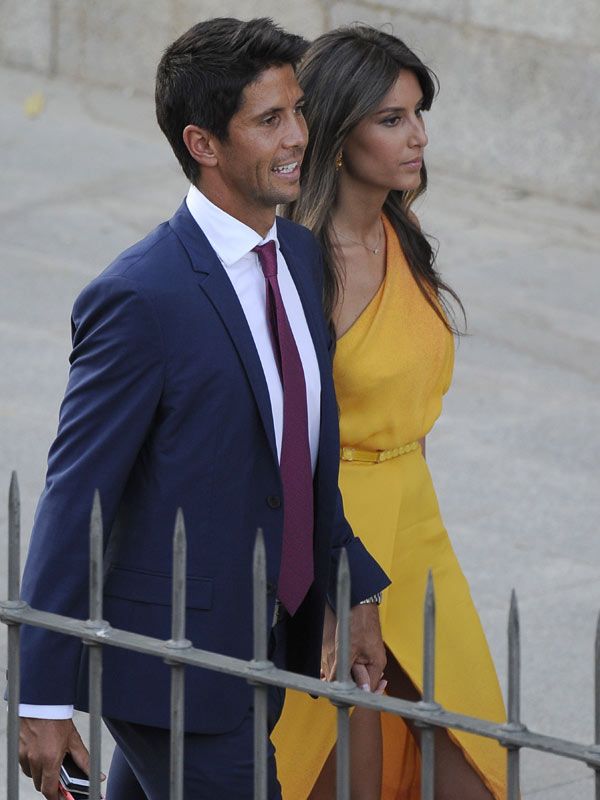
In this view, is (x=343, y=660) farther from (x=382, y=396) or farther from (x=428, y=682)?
(x=382, y=396)

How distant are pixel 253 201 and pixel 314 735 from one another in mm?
1205

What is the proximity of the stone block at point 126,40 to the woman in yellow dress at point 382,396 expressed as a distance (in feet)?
24.4

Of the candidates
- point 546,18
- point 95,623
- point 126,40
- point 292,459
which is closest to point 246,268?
point 292,459

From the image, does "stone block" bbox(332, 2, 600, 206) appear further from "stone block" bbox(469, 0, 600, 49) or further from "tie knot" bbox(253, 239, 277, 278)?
"tie knot" bbox(253, 239, 277, 278)

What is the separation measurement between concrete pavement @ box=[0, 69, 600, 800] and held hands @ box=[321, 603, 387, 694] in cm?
99

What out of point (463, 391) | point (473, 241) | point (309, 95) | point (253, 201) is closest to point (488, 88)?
point (473, 241)

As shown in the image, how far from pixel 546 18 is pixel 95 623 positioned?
24.5ft

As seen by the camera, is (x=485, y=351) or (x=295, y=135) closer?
(x=295, y=135)

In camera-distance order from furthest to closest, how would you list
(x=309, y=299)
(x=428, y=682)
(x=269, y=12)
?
(x=269, y=12) → (x=309, y=299) → (x=428, y=682)

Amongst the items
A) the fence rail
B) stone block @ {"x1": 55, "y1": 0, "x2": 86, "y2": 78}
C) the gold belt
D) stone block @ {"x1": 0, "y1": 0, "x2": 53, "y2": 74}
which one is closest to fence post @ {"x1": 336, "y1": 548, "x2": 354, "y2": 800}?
the fence rail

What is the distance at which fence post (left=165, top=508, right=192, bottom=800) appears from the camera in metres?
2.53

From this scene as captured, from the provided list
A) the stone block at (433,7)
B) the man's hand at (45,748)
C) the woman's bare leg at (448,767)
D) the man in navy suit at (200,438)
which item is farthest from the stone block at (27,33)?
the man's hand at (45,748)

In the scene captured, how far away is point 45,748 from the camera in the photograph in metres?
3.04

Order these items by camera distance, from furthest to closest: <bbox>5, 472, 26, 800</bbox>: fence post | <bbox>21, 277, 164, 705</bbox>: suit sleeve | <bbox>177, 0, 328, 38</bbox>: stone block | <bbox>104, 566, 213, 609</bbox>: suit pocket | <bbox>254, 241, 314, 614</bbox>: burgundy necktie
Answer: <bbox>177, 0, 328, 38</bbox>: stone block → <bbox>254, 241, 314, 614</bbox>: burgundy necktie → <bbox>104, 566, 213, 609</bbox>: suit pocket → <bbox>21, 277, 164, 705</bbox>: suit sleeve → <bbox>5, 472, 26, 800</bbox>: fence post
